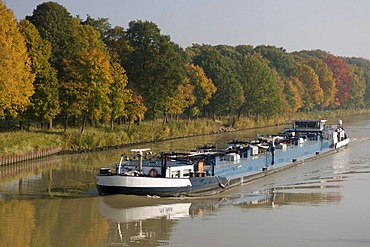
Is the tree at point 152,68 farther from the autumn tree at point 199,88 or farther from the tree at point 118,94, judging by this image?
the autumn tree at point 199,88

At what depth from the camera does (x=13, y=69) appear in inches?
1853

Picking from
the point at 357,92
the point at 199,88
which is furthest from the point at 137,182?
the point at 357,92

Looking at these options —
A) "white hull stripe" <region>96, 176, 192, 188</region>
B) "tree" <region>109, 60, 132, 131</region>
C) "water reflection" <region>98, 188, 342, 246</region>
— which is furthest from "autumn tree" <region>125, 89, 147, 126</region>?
"white hull stripe" <region>96, 176, 192, 188</region>

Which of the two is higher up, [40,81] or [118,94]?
[40,81]

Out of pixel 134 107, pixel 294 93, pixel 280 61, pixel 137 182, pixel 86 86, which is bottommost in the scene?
pixel 137 182

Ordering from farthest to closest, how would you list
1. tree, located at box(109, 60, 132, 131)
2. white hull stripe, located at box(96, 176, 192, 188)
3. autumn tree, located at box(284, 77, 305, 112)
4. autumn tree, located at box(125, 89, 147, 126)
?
autumn tree, located at box(284, 77, 305, 112) → autumn tree, located at box(125, 89, 147, 126) → tree, located at box(109, 60, 132, 131) → white hull stripe, located at box(96, 176, 192, 188)

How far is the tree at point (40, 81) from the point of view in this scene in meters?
54.5

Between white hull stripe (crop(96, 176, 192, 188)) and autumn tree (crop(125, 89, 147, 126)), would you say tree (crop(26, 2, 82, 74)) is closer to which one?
autumn tree (crop(125, 89, 147, 126))

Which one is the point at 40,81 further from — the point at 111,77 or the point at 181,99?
the point at 181,99

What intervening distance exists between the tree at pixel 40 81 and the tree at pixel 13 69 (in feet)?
7.11

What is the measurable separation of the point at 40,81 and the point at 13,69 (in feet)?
26.4

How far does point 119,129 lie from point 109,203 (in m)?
34.1

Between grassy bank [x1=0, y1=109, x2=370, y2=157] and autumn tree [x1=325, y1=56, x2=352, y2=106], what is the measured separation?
58161 mm

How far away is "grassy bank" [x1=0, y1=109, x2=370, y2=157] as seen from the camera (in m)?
49.1
